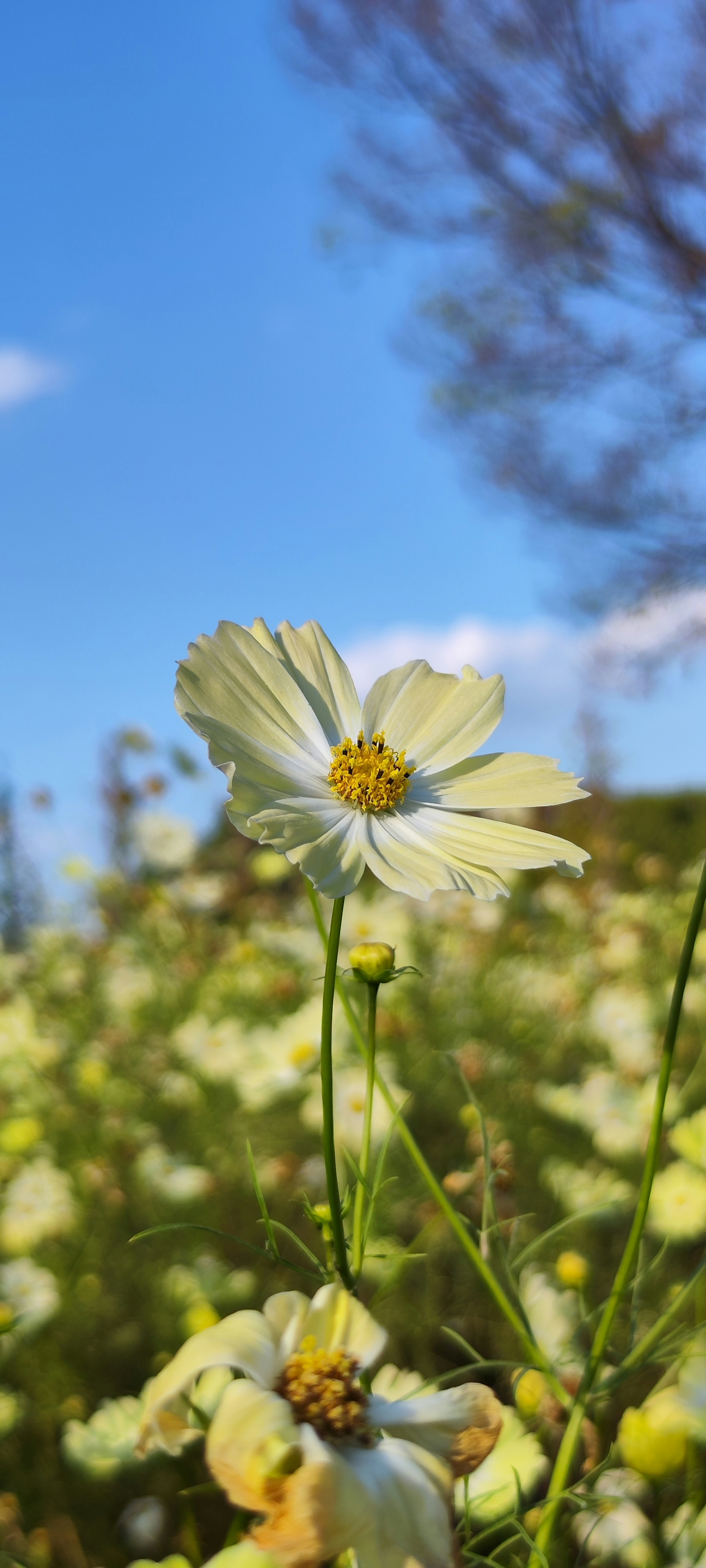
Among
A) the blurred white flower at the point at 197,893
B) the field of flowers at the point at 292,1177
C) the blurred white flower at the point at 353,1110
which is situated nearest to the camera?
the field of flowers at the point at 292,1177

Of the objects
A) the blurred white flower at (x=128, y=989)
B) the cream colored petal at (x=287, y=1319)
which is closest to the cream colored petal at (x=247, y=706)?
the cream colored petal at (x=287, y=1319)

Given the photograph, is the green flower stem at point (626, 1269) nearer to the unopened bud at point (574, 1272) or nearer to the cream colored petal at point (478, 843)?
the cream colored petal at point (478, 843)

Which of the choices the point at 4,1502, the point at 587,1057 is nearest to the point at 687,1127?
the point at 4,1502

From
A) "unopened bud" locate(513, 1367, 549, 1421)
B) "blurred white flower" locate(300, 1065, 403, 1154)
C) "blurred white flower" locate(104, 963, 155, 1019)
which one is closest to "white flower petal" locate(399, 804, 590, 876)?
"unopened bud" locate(513, 1367, 549, 1421)

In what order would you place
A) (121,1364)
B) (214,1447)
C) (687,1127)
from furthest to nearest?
(121,1364) → (687,1127) → (214,1447)

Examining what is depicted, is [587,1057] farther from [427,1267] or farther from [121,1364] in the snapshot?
[121,1364]

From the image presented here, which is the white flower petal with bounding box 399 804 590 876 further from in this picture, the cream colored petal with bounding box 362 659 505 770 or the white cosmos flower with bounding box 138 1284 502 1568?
the white cosmos flower with bounding box 138 1284 502 1568

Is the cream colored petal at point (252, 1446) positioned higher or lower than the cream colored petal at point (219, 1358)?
lower

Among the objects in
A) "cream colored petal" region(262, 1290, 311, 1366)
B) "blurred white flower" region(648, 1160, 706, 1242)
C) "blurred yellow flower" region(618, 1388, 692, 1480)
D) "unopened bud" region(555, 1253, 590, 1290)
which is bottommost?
"blurred yellow flower" region(618, 1388, 692, 1480)
